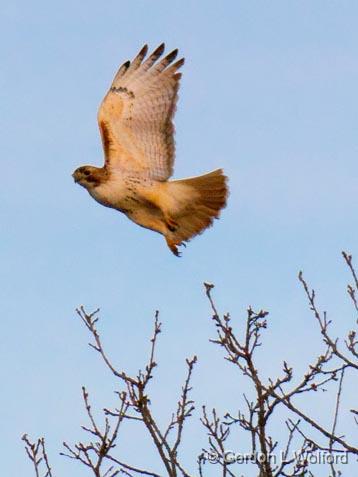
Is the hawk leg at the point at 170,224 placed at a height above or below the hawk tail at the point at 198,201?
below

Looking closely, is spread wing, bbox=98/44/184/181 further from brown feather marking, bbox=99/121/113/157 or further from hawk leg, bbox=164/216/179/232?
hawk leg, bbox=164/216/179/232

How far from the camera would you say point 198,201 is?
1213 centimetres

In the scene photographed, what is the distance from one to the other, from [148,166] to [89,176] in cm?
58

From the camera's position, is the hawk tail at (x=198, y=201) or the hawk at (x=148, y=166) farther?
the hawk tail at (x=198, y=201)

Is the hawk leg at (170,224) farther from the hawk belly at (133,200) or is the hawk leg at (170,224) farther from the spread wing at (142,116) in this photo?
the spread wing at (142,116)

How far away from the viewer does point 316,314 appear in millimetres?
8461

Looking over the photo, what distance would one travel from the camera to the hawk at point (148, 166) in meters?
11.8

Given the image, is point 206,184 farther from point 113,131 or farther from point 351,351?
point 351,351

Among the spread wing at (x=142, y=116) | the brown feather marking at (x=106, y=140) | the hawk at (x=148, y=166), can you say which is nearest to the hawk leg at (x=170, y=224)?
the hawk at (x=148, y=166)

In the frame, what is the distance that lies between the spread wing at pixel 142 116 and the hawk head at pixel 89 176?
0.17 meters

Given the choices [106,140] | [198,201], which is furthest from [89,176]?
[198,201]

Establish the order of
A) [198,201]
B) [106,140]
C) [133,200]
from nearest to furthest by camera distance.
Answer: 1. [133,200]
2. [106,140]
3. [198,201]

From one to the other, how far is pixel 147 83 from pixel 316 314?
452cm

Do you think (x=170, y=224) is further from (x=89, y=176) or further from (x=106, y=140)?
(x=106, y=140)
